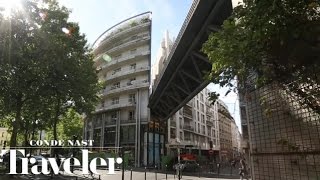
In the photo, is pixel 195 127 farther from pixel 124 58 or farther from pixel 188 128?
pixel 124 58

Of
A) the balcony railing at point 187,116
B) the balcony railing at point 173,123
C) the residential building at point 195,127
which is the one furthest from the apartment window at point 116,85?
the balcony railing at point 187,116

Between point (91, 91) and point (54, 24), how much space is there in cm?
667

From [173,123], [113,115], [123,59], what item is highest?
[123,59]

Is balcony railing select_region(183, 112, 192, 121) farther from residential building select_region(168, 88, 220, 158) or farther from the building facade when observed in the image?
the building facade

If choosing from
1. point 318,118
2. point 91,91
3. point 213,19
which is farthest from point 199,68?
point 318,118

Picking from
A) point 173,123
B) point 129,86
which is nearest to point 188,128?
point 173,123

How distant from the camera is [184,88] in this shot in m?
28.2

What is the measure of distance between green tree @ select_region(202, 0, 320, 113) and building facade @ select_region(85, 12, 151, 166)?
4202cm

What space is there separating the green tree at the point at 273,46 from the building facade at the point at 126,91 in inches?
1654

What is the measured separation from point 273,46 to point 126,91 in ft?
153

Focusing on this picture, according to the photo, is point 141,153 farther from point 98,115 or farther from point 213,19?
point 213,19

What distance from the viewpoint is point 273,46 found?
3.43 metres

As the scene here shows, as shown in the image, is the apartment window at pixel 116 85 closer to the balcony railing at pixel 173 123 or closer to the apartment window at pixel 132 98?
the apartment window at pixel 132 98

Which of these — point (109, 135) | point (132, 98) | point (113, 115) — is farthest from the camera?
point (113, 115)
